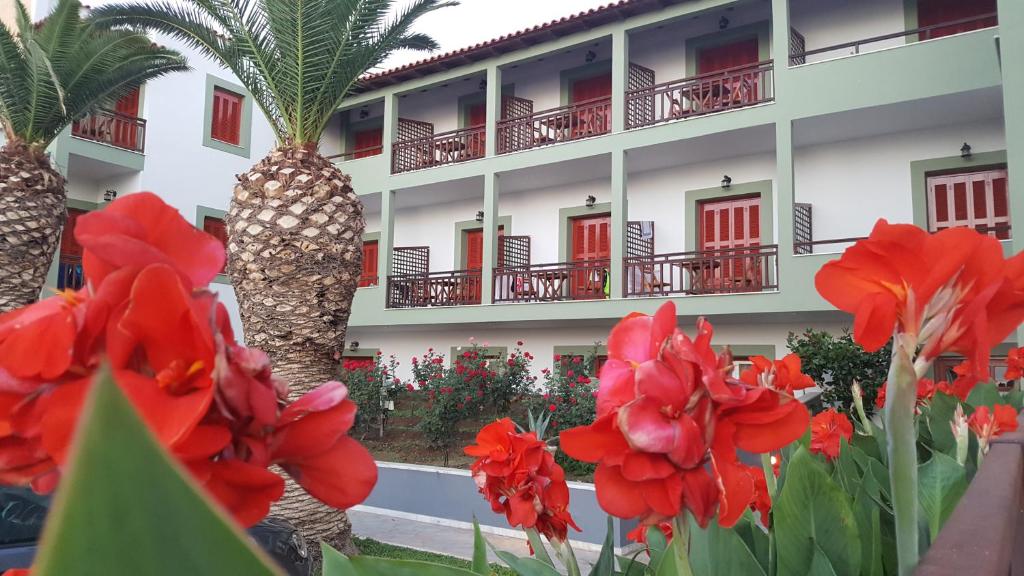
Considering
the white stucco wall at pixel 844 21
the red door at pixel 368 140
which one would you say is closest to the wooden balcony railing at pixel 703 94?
the white stucco wall at pixel 844 21

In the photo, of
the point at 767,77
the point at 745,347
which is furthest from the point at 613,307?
the point at 767,77

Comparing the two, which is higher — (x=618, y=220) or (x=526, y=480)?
(x=618, y=220)

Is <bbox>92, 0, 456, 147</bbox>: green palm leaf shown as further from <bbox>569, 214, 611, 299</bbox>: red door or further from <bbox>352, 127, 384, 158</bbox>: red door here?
<bbox>352, 127, 384, 158</bbox>: red door

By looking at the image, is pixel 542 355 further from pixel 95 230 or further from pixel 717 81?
pixel 95 230

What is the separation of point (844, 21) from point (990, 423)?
11967 mm

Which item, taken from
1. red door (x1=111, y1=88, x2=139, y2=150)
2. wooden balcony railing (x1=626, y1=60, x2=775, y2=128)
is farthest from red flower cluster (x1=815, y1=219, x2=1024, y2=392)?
red door (x1=111, y1=88, x2=139, y2=150)

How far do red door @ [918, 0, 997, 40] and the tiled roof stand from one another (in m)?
3.98

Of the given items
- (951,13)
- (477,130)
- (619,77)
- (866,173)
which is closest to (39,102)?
(477,130)

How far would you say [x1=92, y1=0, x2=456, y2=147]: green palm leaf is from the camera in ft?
19.5

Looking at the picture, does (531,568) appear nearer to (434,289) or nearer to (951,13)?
(951,13)

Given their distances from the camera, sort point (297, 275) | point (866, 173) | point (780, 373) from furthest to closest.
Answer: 1. point (866, 173)
2. point (297, 275)
3. point (780, 373)

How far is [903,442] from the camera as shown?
747 mm

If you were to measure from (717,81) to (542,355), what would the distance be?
6.11m

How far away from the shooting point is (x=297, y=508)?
5.55 meters
